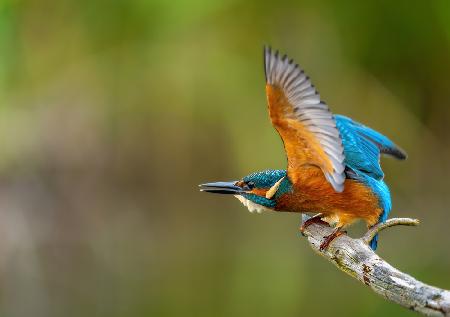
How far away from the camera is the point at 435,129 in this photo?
819 centimetres

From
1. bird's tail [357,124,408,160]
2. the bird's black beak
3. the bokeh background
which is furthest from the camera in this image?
the bokeh background

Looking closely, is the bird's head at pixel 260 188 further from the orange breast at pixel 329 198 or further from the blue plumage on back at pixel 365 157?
the blue plumage on back at pixel 365 157

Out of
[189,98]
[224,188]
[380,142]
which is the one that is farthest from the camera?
[189,98]

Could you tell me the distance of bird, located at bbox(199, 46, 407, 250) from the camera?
342 centimetres

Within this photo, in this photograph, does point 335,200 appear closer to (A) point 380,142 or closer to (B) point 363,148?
(B) point 363,148

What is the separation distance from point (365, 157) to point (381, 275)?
100cm

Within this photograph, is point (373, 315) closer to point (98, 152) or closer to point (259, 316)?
point (259, 316)

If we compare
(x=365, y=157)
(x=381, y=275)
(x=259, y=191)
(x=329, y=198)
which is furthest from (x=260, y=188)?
(x=381, y=275)

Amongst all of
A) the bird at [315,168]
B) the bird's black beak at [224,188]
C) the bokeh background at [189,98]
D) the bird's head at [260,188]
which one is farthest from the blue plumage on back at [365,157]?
the bokeh background at [189,98]

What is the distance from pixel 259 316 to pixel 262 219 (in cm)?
290

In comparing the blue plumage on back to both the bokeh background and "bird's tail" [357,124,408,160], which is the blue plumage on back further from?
the bokeh background

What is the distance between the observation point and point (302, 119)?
350 cm

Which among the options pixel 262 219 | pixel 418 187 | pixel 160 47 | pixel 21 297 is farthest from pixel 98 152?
pixel 418 187

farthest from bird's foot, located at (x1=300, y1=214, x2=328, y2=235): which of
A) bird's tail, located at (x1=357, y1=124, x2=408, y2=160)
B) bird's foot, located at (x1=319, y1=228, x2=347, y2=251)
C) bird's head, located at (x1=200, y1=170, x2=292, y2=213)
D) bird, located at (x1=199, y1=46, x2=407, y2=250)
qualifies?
bird's tail, located at (x1=357, y1=124, x2=408, y2=160)
